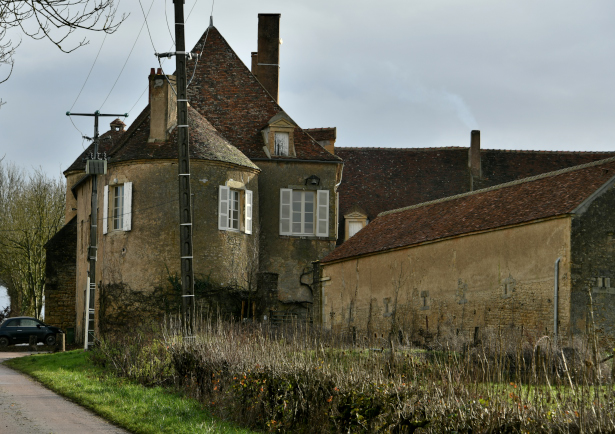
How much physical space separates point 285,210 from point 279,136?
9.37 ft

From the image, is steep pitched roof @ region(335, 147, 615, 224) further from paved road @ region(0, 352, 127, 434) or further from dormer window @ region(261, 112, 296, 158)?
paved road @ region(0, 352, 127, 434)

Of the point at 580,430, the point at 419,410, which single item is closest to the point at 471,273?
the point at 419,410

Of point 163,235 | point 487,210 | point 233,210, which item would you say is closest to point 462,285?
point 487,210

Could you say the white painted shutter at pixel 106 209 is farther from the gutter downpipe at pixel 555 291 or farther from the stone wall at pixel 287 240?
the gutter downpipe at pixel 555 291

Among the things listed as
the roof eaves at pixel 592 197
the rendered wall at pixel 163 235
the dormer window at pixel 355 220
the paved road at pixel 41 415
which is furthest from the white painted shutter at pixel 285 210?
the paved road at pixel 41 415

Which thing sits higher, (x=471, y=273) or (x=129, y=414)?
(x=471, y=273)

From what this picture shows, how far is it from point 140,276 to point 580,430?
70.3 ft

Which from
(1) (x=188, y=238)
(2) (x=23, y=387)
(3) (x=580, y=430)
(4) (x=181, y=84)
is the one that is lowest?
(2) (x=23, y=387)

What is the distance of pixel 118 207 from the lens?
28016mm

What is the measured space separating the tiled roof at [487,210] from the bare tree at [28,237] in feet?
67.0

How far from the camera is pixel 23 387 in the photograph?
17.1m

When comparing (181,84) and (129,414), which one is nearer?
(129,414)

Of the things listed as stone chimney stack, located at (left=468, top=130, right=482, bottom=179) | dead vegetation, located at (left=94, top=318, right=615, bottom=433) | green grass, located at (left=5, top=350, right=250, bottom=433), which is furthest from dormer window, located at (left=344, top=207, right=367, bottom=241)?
dead vegetation, located at (left=94, top=318, right=615, bottom=433)

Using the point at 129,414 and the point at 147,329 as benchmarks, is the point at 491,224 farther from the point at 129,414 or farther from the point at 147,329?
the point at 129,414
